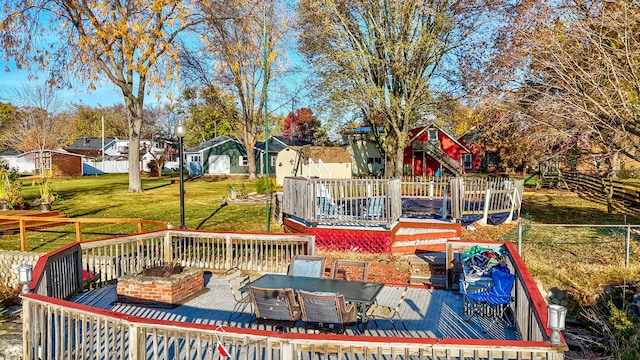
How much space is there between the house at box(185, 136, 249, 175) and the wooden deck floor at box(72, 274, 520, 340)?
37141 millimetres

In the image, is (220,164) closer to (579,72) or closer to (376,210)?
(376,210)

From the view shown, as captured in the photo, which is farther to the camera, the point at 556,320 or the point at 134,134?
the point at 134,134

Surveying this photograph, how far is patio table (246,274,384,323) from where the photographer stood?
21.6 ft

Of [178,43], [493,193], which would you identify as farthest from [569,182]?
[178,43]

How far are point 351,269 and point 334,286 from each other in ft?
11.3

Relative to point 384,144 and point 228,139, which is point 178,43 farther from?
point 228,139

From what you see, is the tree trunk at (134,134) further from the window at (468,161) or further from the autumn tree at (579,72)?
the window at (468,161)

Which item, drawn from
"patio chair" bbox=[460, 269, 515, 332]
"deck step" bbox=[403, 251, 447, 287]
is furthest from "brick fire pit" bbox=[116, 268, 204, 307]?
"deck step" bbox=[403, 251, 447, 287]

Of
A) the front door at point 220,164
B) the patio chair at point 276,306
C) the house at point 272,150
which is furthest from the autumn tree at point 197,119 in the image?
the patio chair at point 276,306

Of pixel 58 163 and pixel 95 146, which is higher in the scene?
pixel 95 146

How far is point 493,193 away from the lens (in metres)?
16.8

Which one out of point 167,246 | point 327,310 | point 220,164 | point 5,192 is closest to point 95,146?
Answer: point 220,164

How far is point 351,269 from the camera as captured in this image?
10555mm

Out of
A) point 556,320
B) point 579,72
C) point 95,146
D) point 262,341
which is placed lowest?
point 262,341
